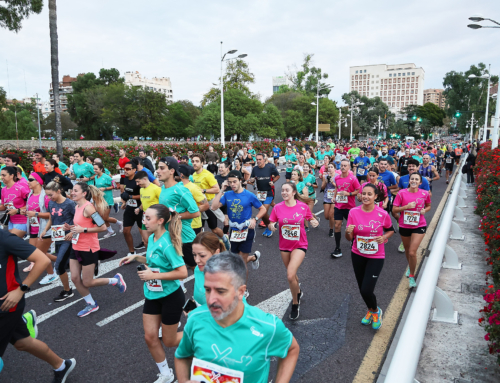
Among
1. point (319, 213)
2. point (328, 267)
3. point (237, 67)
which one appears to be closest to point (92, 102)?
point (237, 67)

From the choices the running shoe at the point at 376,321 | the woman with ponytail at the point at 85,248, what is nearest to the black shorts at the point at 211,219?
the woman with ponytail at the point at 85,248

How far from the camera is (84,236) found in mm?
4629

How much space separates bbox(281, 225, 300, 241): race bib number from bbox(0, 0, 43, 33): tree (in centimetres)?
2070

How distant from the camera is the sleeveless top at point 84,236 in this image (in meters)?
4.58

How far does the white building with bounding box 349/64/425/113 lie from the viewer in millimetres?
175375

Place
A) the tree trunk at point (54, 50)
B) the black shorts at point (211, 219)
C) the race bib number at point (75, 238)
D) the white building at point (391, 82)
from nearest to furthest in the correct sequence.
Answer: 1. the race bib number at point (75, 238)
2. the black shorts at point (211, 219)
3. the tree trunk at point (54, 50)
4. the white building at point (391, 82)

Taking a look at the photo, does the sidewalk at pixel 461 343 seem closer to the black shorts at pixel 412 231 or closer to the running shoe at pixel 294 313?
the black shorts at pixel 412 231

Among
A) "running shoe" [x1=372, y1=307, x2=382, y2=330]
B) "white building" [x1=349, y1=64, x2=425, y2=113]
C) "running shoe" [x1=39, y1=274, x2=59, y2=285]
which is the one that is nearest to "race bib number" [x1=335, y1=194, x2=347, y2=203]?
"running shoe" [x1=372, y1=307, x2=382, y2=330]

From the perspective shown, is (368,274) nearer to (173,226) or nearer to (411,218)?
(411,218)

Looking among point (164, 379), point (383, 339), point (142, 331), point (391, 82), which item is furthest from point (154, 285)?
point (391, 82)

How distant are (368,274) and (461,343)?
1.20 m

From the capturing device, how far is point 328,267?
6395 millimetres

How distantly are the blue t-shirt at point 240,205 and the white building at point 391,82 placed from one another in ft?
609

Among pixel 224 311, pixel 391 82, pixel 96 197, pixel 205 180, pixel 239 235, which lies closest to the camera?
pixel 224 311
